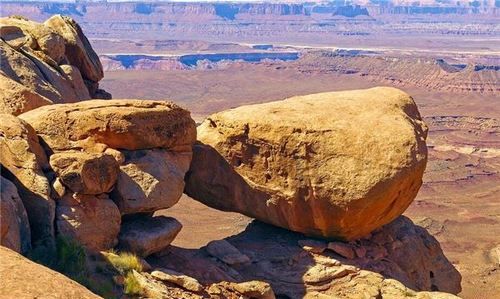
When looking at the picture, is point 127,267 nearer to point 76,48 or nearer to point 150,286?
point 150,286

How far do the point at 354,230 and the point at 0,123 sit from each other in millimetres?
9024

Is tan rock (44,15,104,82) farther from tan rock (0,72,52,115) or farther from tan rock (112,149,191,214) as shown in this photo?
tan rock (112,149,191,214)

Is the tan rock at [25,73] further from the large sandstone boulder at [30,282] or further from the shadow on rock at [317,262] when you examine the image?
the large sandstone boulder at [30,282]

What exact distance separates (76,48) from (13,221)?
10084 millimetres

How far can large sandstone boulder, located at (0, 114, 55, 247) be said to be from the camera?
1323cm

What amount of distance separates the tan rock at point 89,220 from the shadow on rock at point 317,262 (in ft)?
4.72

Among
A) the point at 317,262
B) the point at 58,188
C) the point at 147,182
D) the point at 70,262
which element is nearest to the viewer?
the point at 70,262

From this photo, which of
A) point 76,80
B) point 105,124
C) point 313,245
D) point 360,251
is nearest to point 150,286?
point 105,124

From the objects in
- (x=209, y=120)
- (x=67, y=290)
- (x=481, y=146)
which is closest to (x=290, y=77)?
(x=481, y=146)

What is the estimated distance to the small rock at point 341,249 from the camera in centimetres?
1819

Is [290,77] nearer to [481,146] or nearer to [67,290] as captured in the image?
[481,146]

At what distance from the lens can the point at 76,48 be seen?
21.1 m

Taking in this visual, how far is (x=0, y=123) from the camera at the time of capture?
13.8 metres

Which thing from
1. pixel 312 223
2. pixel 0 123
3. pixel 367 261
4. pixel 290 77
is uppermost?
pixel 0 123
